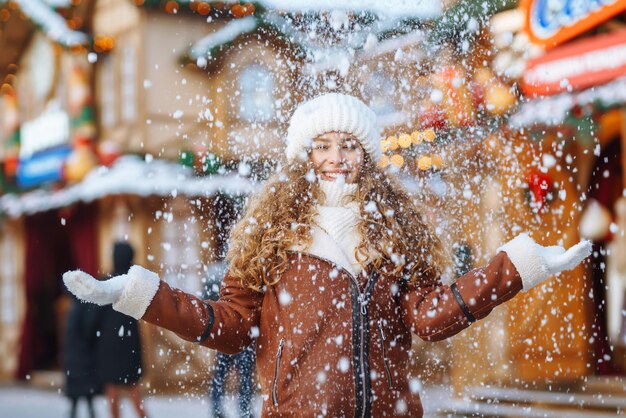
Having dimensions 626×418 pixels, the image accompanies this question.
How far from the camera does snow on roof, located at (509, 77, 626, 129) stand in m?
8.85

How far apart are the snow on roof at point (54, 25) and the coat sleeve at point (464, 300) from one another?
48.4 feet

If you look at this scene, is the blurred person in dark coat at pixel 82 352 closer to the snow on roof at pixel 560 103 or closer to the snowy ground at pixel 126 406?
the snowy ground at pixel 126 406

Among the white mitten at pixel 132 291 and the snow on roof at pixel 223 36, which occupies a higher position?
the snow on roof at pixel 223 36

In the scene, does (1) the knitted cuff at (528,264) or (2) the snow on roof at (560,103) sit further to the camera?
(2) the snow on roof at (560,103)

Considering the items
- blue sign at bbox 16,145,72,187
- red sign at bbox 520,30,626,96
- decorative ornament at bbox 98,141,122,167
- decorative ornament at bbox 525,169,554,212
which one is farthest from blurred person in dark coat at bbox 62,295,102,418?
blue sign at bbox 16,145,72,187

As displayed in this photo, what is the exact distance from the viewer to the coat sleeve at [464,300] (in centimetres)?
325

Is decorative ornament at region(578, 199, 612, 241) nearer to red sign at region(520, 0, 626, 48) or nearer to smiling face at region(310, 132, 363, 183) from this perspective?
red sign at region(520, 0, 626, 48)

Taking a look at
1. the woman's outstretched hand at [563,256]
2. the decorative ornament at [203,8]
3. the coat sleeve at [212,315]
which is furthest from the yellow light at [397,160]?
the decorative ornament at [203,8]

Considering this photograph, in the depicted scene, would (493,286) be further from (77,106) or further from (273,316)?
(77,106)

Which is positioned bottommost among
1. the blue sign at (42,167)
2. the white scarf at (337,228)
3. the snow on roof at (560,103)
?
the white scarf at (337,228)

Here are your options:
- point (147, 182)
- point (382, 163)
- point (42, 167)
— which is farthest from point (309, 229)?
point (42, 167)

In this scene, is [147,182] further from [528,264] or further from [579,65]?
[528,264]

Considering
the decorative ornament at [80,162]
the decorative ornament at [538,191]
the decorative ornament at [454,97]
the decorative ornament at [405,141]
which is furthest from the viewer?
the decorative ornament at [80,162]

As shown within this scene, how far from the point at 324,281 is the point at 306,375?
320 millimetres
